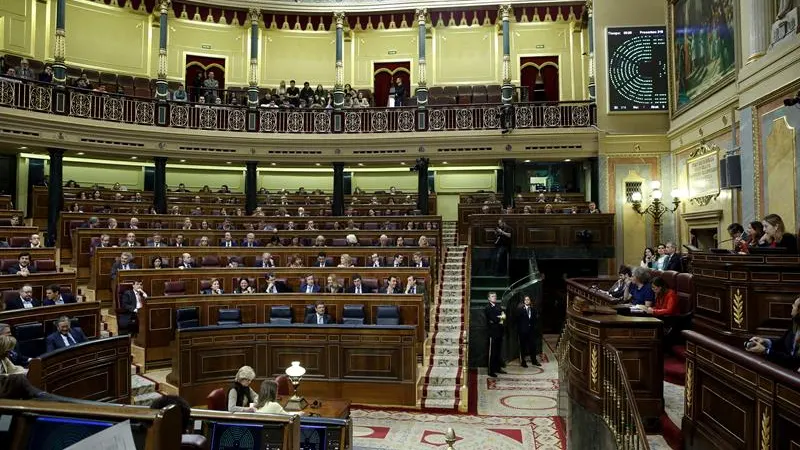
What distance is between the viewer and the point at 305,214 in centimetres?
1580

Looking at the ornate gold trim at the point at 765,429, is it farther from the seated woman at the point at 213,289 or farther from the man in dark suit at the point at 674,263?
the seated woman at the point at 213,289

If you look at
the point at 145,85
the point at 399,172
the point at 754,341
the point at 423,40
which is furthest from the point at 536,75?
the point at 754,341

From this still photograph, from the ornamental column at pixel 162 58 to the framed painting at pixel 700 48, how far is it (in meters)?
12.7

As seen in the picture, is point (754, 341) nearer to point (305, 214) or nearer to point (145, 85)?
point (305, 214)

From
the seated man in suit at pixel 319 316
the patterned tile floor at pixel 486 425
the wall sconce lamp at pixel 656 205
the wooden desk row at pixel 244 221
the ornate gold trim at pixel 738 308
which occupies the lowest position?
the patterned tile floor at pixel 486 425

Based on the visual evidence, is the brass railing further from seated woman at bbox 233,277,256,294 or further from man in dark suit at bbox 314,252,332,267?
man in dark suit at bbox 314,252,332,267

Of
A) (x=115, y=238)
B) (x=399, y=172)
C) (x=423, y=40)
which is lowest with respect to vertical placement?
(x=115, y=238)

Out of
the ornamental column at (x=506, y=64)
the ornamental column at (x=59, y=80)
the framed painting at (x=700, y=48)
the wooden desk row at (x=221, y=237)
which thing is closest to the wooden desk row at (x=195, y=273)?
the wooden desk row at (x=221, y=237)

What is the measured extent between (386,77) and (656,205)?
9832 millimetres

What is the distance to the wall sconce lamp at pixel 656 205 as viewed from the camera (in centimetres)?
1319

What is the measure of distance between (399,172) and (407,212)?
4.12m

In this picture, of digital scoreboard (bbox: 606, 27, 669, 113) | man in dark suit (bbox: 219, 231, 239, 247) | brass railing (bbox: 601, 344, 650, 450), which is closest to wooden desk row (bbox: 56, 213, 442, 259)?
man in dark suit (bbox: 219, 231, 239, 247)

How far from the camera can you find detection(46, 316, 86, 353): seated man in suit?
648 cm

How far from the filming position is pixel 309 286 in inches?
393
